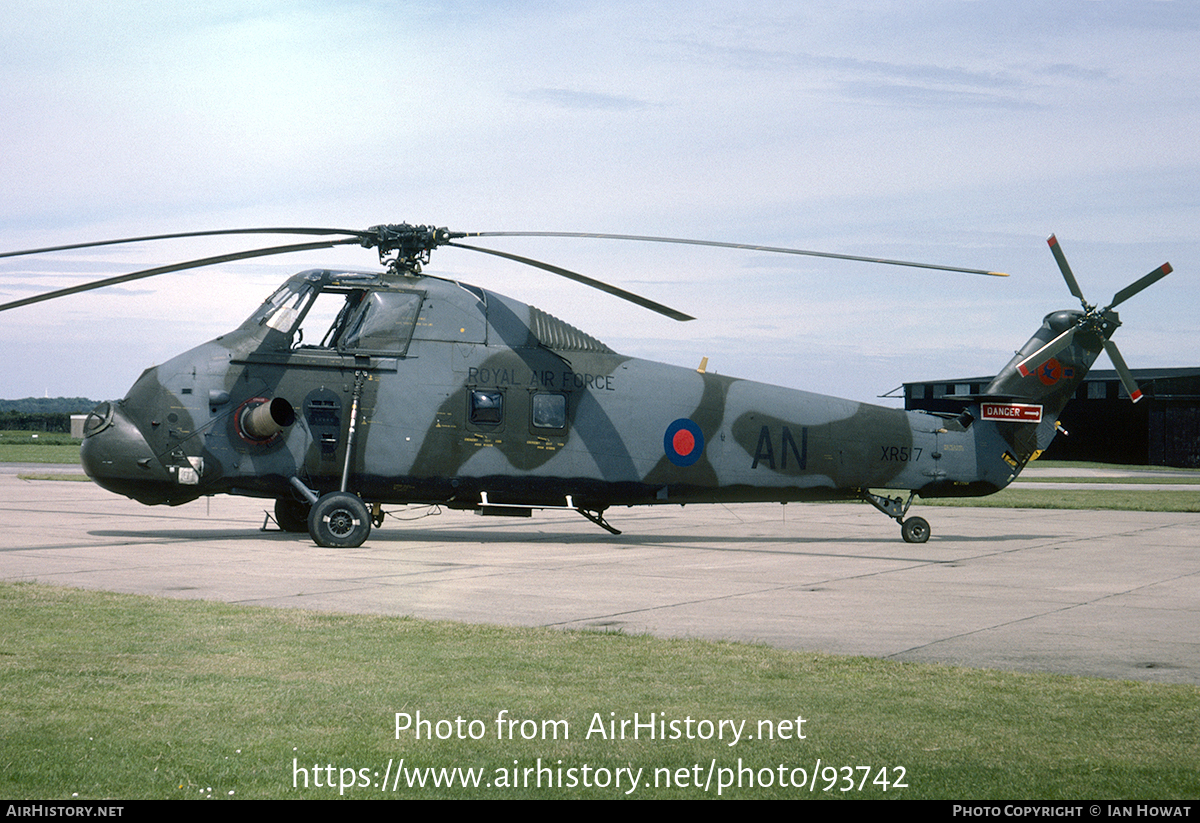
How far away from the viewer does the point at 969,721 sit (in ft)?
22.7

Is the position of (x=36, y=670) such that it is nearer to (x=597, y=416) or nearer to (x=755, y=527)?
(x=597, y=416)

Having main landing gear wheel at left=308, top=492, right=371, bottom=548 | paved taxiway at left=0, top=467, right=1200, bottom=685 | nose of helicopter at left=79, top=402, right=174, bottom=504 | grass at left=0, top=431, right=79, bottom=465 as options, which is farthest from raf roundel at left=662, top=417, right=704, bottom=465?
grass at left=0, top=431, right=79, bottom=465

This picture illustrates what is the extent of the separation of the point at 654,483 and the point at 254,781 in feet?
47.6

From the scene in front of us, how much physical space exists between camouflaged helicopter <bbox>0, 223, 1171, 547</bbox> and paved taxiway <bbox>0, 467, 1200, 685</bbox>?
1.01 metres

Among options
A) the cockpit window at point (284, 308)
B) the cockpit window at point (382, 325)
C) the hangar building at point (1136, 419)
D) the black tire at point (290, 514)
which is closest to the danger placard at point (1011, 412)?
the cockpit window at point (382, 325)

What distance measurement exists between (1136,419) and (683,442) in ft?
211

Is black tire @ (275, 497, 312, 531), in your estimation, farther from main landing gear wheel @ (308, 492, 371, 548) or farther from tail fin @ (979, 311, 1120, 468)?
tail fin @ (979, 311, 1120, 468)

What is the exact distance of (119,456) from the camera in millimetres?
17797

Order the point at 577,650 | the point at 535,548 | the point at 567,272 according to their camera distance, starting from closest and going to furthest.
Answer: the point at 577,650
the point at 567,272
the point at 535,548

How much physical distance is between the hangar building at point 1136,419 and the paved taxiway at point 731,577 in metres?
51.9

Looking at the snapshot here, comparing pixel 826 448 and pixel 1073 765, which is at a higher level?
pixel 826 448

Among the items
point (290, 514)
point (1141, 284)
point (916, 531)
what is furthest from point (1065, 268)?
point (290, 514)

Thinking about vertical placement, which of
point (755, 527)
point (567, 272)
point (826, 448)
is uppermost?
point (567, 272)

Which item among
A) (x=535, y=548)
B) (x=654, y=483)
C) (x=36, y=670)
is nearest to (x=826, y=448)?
(x=654, y=483)
